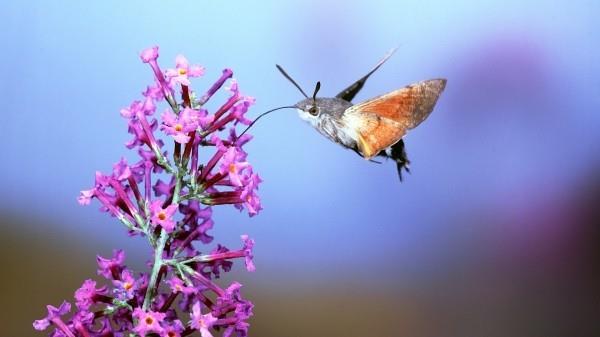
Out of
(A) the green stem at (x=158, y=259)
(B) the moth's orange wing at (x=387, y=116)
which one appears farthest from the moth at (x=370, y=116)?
(A) the green stem at (x=158, y=259)

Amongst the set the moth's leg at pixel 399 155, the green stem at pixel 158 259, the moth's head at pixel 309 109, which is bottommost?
the green stem at pixel 158 259

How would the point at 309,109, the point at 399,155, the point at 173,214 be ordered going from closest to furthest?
the point at 173,214
the point at 309,109
the point at 399,155

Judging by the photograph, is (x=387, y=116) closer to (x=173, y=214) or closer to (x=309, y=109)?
(x=309, y=109)

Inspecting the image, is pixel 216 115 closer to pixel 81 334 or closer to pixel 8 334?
pixel 81 334

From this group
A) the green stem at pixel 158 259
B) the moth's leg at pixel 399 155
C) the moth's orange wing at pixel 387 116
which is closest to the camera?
the green stem at pixel 158 259

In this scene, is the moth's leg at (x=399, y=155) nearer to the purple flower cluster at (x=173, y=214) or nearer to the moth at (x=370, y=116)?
the moth at (x=370, y=116)

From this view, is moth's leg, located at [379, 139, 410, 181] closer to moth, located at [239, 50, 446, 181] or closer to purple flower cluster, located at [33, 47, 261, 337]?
moth, located at [239, 50, 446, 181]

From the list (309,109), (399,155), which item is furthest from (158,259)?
(399,155)

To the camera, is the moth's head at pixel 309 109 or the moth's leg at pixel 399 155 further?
the moth's leg at pixel 399 155
